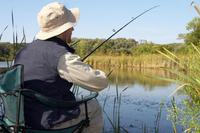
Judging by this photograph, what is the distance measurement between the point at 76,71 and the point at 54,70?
14 cm

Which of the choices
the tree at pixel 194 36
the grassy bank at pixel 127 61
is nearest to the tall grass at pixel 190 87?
the tree at pixel 194 36

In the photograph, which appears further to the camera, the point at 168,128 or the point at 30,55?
the point at 168,128

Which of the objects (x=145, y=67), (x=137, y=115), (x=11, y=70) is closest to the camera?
(x=11, y=70)

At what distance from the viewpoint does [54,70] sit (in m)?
2.59

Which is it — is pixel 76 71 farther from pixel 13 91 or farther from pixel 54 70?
pixel 13 91

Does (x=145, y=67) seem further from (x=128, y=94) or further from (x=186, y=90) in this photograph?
(x=186, y=90)

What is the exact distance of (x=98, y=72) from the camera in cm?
263

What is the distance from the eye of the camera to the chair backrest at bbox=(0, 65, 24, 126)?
249 cm

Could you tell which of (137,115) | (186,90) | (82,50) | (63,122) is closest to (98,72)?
(63,122)

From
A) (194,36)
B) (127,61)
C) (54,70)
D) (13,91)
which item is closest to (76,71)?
(54,70)

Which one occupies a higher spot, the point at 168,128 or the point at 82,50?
the point at 82,50

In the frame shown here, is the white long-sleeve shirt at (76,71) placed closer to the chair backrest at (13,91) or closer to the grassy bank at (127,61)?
the chair backrest at (13,91)

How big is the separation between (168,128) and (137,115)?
1.51 meters

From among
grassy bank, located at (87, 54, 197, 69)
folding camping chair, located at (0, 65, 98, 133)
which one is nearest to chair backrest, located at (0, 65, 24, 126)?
folding camping chair, located at (0, 65, 98, 133)
